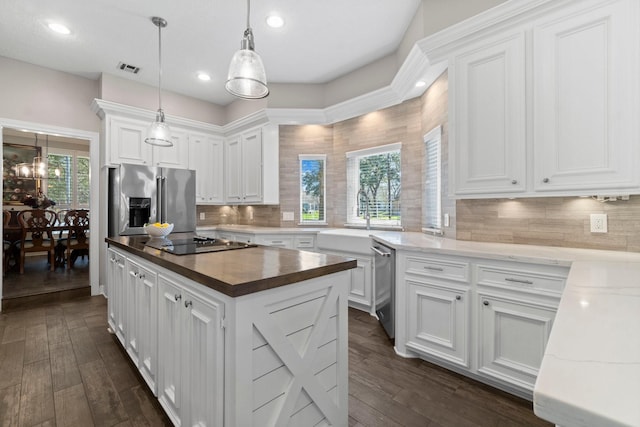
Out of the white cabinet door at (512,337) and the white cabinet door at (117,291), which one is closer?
the white cabinet door at (512,337)

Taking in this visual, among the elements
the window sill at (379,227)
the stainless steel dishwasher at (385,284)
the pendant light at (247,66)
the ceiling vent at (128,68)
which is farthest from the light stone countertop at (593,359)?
the ceiling vent at (128,68)

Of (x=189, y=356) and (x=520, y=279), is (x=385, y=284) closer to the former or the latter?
(x=520, y=279)

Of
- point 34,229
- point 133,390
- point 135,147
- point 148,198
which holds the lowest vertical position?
point 133,390

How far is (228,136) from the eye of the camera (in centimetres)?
509

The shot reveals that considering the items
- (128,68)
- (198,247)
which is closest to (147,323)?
(198,247)

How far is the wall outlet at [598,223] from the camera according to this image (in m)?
1.98

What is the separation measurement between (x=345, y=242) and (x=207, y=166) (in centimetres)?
292

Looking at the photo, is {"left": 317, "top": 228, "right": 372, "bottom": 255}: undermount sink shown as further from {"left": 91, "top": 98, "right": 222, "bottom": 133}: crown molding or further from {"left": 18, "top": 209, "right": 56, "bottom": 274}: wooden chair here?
{"left": 18, "top": 209, "right": 56, "bottom": 274}: wooden chair

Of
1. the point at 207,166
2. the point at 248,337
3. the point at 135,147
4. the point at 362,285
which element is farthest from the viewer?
the point at 207,166

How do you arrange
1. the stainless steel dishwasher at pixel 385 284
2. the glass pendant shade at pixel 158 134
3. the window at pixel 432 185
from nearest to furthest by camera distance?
the stainless steel dishwasher at pixel 385 284, the glass pendant shade at pixel 158 134, the window at pixel 432 185

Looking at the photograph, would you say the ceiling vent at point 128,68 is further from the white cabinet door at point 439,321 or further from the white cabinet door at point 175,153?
the white cabinet door at point 439,321

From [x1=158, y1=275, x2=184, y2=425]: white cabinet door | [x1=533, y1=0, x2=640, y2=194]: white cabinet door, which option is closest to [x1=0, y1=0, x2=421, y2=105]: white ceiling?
[x1=533, y1=0, x2=640, y2=194]: white cabinet door

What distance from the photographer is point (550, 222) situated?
7.16 ft

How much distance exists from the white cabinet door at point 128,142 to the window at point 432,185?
3871 millimetres
